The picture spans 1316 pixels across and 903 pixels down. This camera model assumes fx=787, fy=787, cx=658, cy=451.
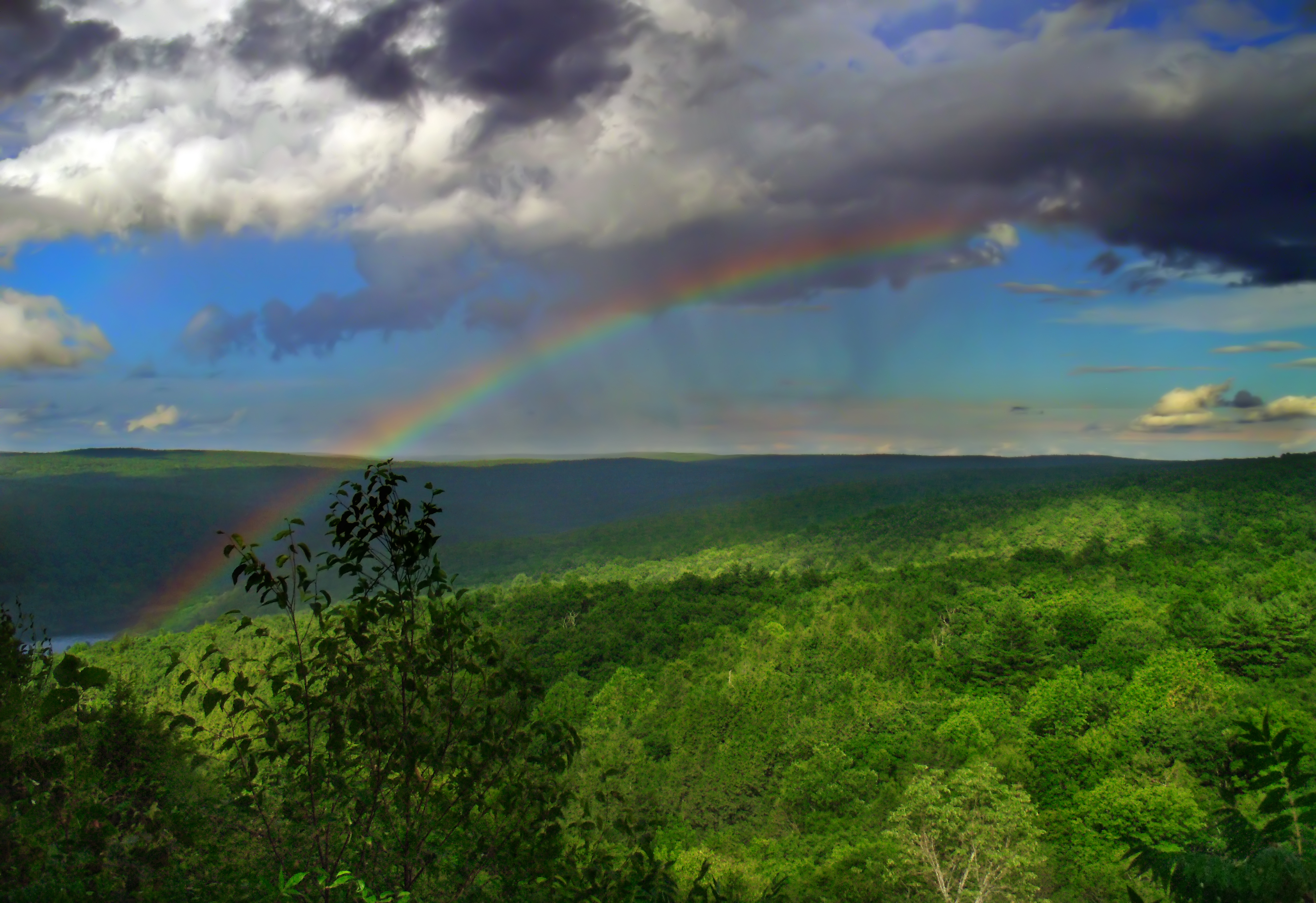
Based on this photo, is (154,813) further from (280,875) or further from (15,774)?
(280,875)

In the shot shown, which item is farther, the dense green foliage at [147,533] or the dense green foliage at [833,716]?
the dense green foliage at [147,533]

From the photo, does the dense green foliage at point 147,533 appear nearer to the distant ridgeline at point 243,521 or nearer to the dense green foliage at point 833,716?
the distant ridgeline at point 243,521

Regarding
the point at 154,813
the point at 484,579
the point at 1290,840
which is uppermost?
the point at 154,813

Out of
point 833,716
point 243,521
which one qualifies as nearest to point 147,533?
point 243,521

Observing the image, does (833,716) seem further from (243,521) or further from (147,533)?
(147,533)

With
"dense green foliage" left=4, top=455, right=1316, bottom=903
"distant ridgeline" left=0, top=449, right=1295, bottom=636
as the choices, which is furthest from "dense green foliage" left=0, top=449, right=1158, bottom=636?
"dense green foliage" left=4, top=455, right=1316, bottom=903

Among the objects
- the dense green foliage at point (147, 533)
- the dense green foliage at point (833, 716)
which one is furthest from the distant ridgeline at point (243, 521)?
the dense green foliage at point (833, 716)

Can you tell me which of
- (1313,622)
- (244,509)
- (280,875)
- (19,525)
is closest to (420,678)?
(280,875)

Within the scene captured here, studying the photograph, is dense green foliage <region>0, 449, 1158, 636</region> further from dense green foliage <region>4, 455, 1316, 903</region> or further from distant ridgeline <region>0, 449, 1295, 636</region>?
dense green foliage <region>4, 455, 1316, 903</region>
